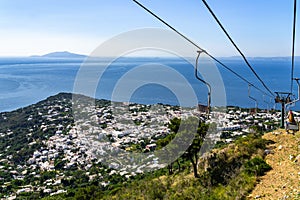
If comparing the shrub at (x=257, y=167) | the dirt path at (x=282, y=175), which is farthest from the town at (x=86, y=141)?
the shrub at (x=257, y=167)

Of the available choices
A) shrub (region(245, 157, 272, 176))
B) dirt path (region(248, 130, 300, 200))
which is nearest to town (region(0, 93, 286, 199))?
dirt path (region(248, 130, 300, 200))

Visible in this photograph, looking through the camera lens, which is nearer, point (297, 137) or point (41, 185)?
point (297, 137)

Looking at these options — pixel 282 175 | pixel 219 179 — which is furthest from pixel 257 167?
pixel 219 179

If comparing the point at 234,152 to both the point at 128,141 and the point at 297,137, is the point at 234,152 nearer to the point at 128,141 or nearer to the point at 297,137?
the point at 297,137

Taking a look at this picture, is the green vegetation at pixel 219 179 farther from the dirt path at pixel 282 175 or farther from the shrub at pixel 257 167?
the dirt path at pixel 282 175

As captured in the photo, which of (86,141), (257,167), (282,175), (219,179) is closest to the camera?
(282,175)

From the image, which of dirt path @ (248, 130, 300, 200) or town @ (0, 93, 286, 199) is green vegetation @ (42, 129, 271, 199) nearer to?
dirt path @ (248, 130, 300, 200)

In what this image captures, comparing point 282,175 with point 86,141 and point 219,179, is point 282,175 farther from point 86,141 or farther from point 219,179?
point 86,141

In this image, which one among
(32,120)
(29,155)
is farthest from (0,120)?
(29,155)
